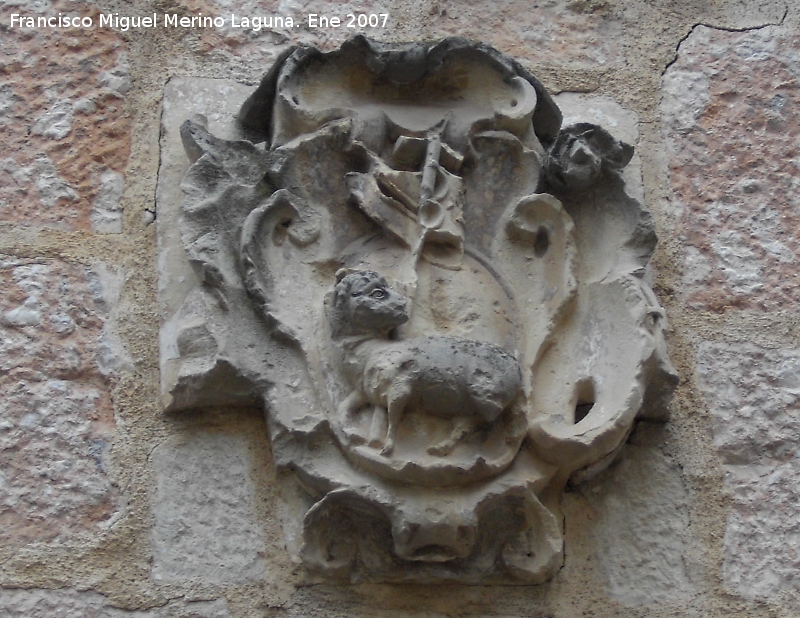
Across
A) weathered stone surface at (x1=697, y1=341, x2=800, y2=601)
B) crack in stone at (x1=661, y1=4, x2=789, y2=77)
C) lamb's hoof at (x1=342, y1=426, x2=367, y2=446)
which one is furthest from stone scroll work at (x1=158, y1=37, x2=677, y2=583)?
crack in stone at (x1=661, y1=4, x2=789, y2=77)

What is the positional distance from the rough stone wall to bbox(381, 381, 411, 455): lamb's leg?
0.18 metres

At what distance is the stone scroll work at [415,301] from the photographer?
1.57m

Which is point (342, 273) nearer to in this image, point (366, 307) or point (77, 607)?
point (366, 307)

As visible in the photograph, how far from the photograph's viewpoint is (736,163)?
6.70 ft

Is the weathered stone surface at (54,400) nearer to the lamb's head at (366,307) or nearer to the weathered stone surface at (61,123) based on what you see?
the weathered stone surface at (61,123)

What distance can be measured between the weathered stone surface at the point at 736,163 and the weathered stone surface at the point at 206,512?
0.70 meters

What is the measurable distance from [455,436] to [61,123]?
0.81 metres

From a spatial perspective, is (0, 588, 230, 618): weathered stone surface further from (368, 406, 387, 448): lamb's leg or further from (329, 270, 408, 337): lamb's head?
(329, 270, 408, 337): lamb's head

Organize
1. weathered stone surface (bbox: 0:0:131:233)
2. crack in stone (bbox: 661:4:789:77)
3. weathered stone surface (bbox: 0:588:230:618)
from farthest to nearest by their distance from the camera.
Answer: crack in stone (bbox: 661:4:789:77) < weathered stone surface (bbox: 0:0:131:233) < weathered stone surface (bbox: 0:588:230:618)

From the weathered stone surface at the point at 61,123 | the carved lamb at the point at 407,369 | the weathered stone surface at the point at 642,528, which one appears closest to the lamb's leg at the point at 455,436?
the carved lamb at the point at 407,369

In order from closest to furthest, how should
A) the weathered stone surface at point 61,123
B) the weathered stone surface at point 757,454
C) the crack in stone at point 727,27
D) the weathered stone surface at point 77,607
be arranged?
the weathered stone surface at point 77,607 → the weathered stone surface at point 757,454 → the weathered stone surface at point 61,123 → the crack in stone at point 727,27

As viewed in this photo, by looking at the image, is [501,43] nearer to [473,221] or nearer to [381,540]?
[473,221]

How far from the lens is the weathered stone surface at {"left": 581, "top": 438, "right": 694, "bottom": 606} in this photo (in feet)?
5.36

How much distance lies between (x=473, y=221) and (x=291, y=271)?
27 centimetres
